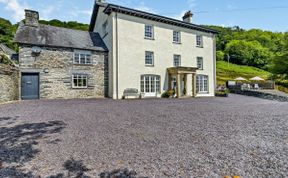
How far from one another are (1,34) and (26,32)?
84.1 ft

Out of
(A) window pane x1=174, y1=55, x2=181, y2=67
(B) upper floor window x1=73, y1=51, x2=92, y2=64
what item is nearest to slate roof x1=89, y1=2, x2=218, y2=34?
(A) window pane x1=174, y1=55, x2=181, y2=67

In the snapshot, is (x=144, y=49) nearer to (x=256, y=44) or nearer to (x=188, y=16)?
(x=188, y=16)

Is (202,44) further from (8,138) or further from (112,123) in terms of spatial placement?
(8,138)

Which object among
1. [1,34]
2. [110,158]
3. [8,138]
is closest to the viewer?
[110,158]

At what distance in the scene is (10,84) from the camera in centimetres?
1256

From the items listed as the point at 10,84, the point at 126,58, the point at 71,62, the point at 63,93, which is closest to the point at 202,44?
the point at 126,58

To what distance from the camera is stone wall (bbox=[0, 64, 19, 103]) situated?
1155cm

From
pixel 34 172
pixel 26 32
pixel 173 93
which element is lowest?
pixel 34 172

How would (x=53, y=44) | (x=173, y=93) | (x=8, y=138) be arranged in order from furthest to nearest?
(x=173, y=93)
(x=53, y=44)
(x=8, y=138)

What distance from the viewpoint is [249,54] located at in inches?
2904

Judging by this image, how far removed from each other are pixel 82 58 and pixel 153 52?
6.79 m

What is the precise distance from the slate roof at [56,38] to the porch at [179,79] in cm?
710

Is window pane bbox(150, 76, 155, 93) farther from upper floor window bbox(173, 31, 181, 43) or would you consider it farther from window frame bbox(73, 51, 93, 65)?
window frame bbox(73, 51, 93, 65)

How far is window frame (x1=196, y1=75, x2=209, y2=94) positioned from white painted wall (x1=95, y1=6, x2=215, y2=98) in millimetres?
451
